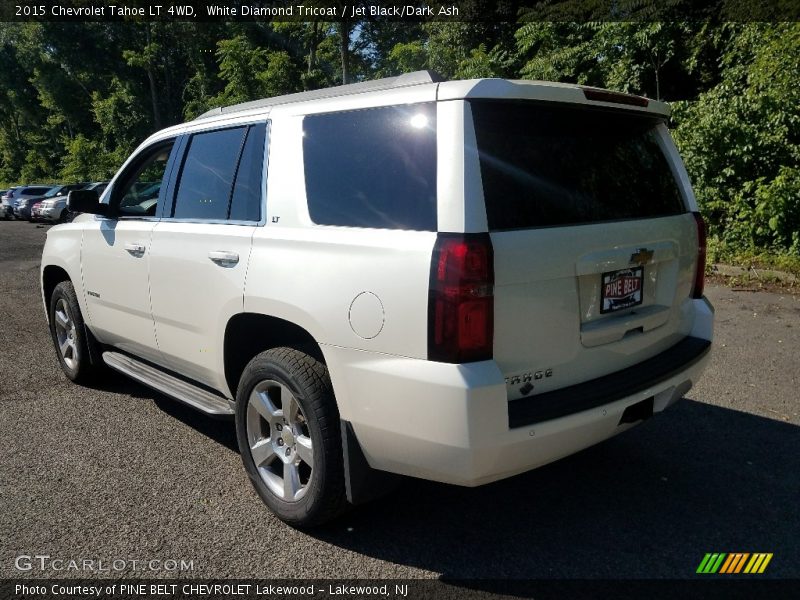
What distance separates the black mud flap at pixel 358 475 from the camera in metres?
2.58

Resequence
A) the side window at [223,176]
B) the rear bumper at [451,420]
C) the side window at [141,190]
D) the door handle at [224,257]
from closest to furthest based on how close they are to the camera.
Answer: the rear bumper at [451,420]
the door handle at [224,257]
the side window at [223,176]
the side window at [141,190]

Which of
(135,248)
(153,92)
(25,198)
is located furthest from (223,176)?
(153,92)

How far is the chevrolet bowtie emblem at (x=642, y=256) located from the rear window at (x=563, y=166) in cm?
18

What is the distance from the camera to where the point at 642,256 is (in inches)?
110

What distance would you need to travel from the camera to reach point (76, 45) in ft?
151

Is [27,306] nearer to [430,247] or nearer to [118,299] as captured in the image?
[118,299]

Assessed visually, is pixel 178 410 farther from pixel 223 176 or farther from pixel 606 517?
pixel 606 517

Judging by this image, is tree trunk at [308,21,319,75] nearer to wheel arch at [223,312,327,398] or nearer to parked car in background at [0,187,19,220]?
parked car in background at [0,187,19,220]

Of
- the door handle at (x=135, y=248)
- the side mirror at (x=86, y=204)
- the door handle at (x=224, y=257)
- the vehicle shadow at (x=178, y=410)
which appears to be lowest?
the vehicle shadow at (x=178, y=410)

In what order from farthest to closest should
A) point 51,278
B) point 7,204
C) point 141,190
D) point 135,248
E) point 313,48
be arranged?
point 313,48 → point 7,204 → point 51,278 → point 141,190 → point 135,248

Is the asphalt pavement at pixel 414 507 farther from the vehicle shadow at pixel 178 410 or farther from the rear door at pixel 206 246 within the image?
the rear door at pixel 206 246

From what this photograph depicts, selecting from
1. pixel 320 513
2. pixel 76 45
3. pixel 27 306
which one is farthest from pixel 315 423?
pixel 76 45

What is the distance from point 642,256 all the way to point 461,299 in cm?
103

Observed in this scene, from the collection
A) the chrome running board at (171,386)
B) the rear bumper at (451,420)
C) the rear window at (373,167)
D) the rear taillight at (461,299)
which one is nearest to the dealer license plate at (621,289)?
the rear bumper at (451,420)
